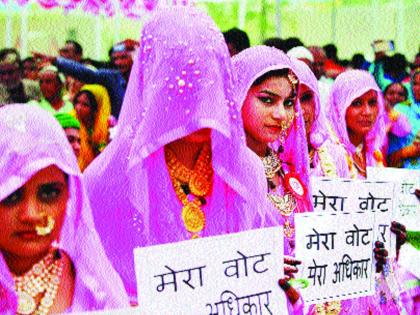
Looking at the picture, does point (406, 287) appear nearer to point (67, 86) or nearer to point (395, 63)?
point (67, 86)

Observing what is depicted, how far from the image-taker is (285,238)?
3.71 meters

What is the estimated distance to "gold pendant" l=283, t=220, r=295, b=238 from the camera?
146 inches

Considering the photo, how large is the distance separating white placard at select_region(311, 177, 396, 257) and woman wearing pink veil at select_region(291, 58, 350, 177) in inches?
14.7

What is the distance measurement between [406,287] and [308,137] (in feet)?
3.40

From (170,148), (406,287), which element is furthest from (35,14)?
(170,148)

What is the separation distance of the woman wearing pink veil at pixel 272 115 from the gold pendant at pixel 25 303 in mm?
1360

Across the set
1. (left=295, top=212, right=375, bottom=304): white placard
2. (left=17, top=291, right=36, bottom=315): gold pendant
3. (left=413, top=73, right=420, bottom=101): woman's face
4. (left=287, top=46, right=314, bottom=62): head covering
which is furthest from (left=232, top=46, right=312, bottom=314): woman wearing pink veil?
(left=413, top=73, right=420, bottom=101): woman's face

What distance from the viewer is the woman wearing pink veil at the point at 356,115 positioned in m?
5.08

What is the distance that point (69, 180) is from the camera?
255cm

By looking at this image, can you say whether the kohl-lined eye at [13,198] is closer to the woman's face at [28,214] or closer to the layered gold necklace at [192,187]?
the woman's face at [28,214]

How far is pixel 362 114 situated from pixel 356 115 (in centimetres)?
3

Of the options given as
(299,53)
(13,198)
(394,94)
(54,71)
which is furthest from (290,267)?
(394,94)

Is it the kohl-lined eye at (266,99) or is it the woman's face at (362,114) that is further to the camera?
the woman's face at (362,114)

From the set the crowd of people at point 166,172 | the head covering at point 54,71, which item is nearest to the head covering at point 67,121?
the crowd of people at point 166,172
